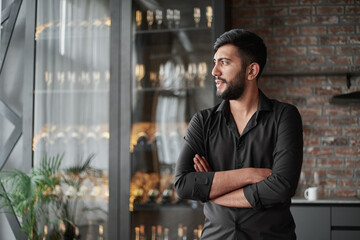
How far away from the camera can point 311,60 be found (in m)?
3.70

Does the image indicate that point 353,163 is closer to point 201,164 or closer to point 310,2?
point 310,2

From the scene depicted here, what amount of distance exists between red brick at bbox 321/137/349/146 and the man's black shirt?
199 cm

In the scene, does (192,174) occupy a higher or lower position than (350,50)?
lower

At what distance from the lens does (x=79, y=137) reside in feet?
10.7

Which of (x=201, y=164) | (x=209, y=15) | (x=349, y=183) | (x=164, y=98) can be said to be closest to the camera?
(x=201, y=164)

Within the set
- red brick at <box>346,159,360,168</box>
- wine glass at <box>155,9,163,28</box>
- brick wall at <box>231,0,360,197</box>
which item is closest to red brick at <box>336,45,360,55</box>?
brick wall at <box>231,0,360,197</box>

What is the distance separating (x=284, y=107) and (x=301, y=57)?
6.75 feet

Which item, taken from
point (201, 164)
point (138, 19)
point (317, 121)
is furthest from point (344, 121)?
point (201, 164)

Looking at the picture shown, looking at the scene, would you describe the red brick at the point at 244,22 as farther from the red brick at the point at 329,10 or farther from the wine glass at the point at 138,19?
the wine glass at the point at 138,19

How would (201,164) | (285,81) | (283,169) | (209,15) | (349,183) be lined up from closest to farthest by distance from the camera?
(283,169) → (201,164) → (209,15) → (349,183) → (285,81)

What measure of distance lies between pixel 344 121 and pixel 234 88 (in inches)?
85.7

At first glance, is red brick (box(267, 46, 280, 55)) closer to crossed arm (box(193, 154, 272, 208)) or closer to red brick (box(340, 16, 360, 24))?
red brick (box(340, 16, 360, 24))

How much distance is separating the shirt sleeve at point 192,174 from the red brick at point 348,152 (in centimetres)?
212

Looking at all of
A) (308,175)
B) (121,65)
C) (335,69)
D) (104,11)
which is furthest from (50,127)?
(335,69)
